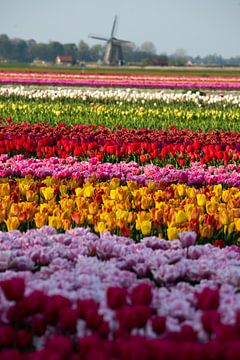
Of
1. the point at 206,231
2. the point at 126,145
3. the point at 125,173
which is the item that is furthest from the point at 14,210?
the point at 126,145

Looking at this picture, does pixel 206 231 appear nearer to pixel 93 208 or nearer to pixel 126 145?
pixel 93 208

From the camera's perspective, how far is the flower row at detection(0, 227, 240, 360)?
8.91 ft

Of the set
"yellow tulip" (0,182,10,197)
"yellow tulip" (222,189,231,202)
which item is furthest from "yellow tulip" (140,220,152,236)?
"yellow tulip" (0,182,10,197)

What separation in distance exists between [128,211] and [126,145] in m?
4.47

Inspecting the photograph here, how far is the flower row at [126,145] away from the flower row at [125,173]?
82cm

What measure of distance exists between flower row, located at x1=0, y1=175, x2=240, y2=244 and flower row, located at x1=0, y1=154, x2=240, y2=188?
3.17ft

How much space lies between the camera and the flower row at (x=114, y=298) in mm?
2717

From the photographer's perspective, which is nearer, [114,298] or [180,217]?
[114,298]

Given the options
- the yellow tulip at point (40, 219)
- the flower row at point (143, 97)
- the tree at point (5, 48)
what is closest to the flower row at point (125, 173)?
the yellow tulip at point (40, 219)

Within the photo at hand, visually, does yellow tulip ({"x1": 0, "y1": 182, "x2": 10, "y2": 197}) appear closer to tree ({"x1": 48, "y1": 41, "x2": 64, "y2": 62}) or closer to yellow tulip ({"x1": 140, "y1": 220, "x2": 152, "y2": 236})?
yellow tulip ({"x1": 140, "y1": 220, "x2": 152, "y2": 236})

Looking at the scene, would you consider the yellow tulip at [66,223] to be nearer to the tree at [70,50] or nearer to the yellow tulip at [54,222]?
the yellow tulip at [54,222]

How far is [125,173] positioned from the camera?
796 centimetres

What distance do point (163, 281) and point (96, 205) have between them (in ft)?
5.42

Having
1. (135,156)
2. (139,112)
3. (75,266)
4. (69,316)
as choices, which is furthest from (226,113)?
(69,316)
